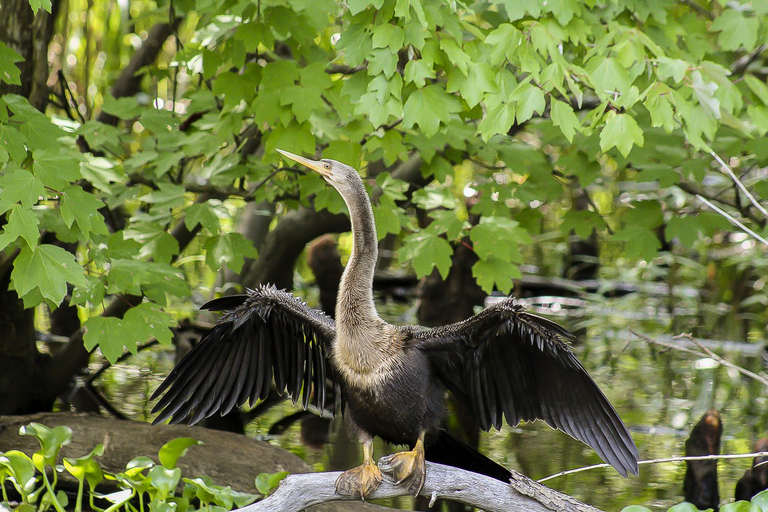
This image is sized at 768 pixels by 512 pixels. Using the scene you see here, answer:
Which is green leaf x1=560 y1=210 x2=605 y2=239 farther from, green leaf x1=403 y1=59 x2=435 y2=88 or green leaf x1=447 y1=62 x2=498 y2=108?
green leaf x1=403 y1=59 x2=435 y2=88

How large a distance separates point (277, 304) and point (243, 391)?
1.24 ft

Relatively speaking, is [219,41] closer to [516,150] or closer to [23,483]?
[516,150]

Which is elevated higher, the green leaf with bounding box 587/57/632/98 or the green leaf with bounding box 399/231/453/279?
the green leaf with bounding box 587/57/632/98

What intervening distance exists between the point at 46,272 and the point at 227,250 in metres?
1.05

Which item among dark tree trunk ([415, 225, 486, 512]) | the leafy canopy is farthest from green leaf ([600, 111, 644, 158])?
dark tree trunk ([415, 225, 486, 512])

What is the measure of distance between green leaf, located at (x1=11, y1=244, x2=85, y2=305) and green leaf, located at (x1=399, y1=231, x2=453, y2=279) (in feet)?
4.41

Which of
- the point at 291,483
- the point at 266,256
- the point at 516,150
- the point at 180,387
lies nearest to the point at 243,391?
the point at 180,387

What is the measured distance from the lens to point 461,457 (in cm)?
275

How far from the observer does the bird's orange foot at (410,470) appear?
247 cm

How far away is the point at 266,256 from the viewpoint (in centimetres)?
461

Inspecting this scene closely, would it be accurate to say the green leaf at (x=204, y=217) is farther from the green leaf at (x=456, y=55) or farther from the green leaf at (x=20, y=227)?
the green leaf at (x=456, y=55)

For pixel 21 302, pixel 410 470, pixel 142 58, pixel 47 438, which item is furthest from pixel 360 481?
pixel 142 58

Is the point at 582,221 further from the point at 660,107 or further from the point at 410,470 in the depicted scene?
the point at 410,470

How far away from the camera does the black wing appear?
2.68 meters
